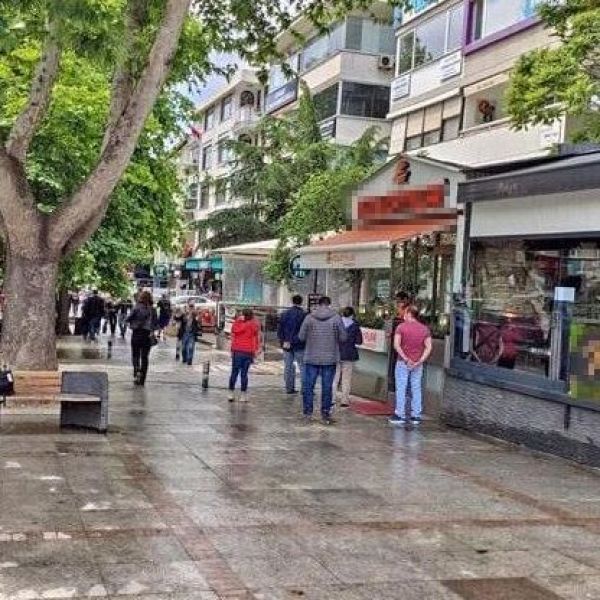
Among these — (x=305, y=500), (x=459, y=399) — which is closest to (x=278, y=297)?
(x=459, y=399)

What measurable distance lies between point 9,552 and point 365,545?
2269 millimetres

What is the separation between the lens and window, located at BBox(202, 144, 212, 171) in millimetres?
60031

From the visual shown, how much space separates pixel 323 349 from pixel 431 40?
17.8 metres

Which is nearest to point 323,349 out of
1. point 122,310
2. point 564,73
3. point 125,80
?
point 125,80

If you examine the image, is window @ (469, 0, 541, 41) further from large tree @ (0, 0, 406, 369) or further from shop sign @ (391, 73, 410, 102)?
large tree @ (0, 0, 406, 369)

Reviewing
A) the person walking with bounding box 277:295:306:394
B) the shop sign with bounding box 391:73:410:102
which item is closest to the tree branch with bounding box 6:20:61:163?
the person walking with bounding box 277:295:306:394

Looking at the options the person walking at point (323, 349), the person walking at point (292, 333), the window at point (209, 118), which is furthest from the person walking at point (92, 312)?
the window at point (209, 118)

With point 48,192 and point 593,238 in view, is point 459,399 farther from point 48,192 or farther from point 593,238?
point 48,192

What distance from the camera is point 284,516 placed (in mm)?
6852

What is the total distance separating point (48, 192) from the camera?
21078 mm

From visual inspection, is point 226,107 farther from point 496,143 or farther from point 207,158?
point 496,143

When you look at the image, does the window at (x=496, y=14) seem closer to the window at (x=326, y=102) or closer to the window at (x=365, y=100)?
the window at (x=365, y=100)

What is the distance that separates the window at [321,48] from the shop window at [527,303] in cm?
2393

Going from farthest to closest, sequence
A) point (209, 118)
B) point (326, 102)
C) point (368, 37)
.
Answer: point (209, 118), point (326, 102), point (368, 37)
